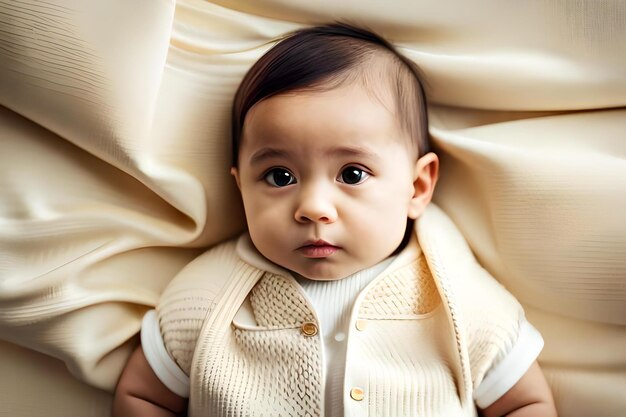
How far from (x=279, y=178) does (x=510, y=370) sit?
1.63 ft

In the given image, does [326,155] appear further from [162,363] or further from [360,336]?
[162,363]

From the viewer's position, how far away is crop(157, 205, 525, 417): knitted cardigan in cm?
112

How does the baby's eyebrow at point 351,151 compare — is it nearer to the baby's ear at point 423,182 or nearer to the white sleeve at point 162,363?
the baby's ear at point 423,182

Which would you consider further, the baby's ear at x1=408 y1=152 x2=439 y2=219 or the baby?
the baby's ear at x1=408 y1=152 x2=439 y2=219

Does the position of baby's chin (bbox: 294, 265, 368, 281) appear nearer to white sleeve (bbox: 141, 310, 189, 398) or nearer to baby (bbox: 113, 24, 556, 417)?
baby (bbox: 113, 24, 556, 417)

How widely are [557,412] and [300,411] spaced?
46 centimetres

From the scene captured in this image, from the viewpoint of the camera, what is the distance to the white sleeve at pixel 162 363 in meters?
1.21

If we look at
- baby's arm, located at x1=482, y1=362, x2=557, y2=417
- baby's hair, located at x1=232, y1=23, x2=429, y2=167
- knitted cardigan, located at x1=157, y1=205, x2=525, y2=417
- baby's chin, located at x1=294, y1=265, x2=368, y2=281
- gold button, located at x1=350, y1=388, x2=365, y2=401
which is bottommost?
baby's arm, located at x1=482, y1=362, x2=557, y2=417

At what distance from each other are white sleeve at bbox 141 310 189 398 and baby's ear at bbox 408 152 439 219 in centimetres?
49

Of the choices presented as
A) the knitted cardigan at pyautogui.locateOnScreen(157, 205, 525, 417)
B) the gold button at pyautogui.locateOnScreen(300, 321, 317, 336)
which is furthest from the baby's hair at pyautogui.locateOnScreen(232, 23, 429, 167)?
the gold button at pyautogui.locateOnScreen(300, 321, 317, 336)

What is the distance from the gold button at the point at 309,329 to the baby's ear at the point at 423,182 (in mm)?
267

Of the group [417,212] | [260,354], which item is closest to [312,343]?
[260,354]

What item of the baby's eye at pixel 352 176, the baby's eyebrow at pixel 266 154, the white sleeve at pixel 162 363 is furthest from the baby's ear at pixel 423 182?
the white sleeve at pixel 162 363

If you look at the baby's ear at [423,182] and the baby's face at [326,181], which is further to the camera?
the baby's ear at [423,182]
